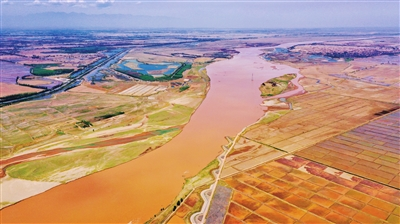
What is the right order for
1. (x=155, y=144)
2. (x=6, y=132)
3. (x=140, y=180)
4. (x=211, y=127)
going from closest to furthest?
(x=140, y=180) → (x=155, y=144) → (x=6, y=132) → (x=211, y=127)

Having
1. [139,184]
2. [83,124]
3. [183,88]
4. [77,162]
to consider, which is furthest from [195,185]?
[183,88]

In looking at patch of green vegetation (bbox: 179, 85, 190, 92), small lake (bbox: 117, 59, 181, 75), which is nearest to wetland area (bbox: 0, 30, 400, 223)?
patch of green vegetation (bbox: 179, 85, 190, 92)

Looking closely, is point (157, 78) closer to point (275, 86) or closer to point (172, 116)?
point (275, 86)

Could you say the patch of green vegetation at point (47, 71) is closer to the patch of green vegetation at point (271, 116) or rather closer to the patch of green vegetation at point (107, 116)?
the patch of green vegetation at point (107, 116)

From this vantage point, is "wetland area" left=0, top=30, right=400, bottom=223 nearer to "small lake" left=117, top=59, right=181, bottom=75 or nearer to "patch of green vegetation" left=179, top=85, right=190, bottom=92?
"patch of green vegetation" left=179, top=85, right=190, bottom=92

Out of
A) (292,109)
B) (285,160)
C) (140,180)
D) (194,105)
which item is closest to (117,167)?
(140,180)

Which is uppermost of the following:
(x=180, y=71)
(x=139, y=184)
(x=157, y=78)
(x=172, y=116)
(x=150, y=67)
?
(x=150, y=67)

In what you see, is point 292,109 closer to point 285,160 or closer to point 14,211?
point 285,160
